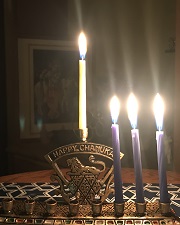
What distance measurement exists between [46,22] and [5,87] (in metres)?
0.65

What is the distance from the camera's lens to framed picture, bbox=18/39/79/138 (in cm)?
319

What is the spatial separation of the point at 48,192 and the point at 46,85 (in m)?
2.12

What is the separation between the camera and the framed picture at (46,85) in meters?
3.19

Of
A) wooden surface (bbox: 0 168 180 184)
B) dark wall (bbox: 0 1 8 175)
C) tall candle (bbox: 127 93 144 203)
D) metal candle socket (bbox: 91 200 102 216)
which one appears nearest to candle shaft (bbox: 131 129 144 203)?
tall candle (bbox: 127 93 144 203)

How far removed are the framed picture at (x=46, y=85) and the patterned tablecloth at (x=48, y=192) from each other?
199cm

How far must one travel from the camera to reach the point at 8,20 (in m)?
3.02

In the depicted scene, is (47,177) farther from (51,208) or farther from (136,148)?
(136,148)

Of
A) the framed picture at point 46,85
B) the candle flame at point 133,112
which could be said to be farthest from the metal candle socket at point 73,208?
the framed picture at point 46,85

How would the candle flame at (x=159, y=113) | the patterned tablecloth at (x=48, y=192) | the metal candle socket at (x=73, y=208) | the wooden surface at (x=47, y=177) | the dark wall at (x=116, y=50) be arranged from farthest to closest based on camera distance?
the dark wall at (x=116, y=50) < the wooden surface at (x=47, y=177) < the patterned tablecloth at (x=48, y=192) < the metal candle socket at (x=73, y=208) < the candle flame at (x=159, y=113)

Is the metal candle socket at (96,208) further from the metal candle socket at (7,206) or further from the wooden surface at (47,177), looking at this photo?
the wooden surface at (47,177)

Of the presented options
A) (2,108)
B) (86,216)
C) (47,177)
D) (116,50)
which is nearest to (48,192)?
(47,177)

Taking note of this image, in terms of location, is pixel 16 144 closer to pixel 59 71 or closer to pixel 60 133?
pixel 60 133

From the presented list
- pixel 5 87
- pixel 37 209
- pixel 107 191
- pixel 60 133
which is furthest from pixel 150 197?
pixel 5 87

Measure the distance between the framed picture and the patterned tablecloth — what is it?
1.99 meters
